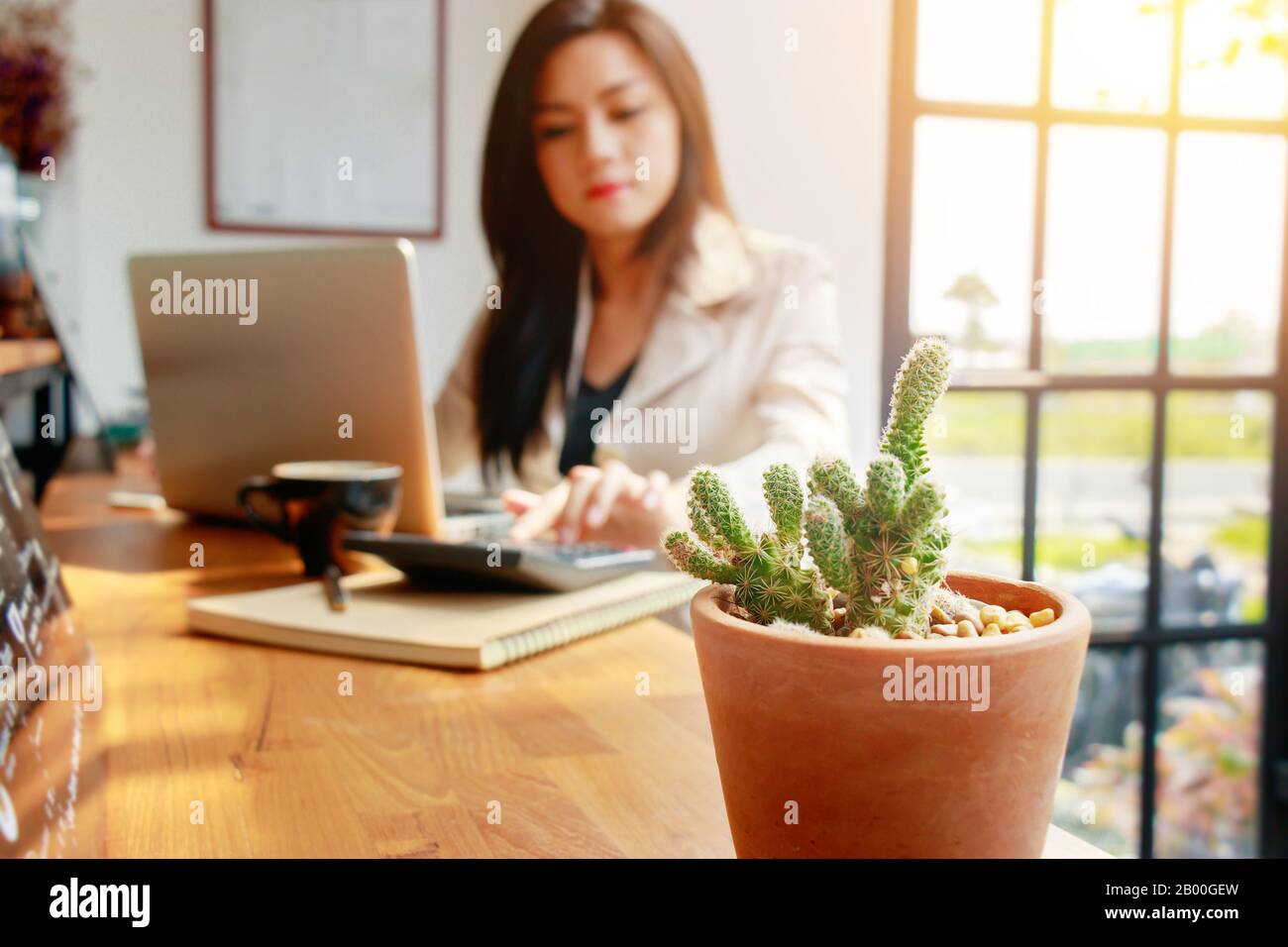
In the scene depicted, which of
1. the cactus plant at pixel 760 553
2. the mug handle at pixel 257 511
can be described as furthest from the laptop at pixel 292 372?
the cactus plant at pixel 760 553

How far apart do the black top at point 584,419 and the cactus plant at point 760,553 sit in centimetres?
186

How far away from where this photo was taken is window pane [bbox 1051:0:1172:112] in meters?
2.52

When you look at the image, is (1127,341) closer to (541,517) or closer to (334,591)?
(541,517)

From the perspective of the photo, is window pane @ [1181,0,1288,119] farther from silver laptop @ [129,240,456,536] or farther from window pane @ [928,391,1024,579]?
silver laptop @ [129,240,456,536]

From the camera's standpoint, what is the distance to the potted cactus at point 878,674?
0.34 meters

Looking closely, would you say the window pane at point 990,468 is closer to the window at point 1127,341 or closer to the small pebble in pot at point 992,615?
the window at point 1127,341

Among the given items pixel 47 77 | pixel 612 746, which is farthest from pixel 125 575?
pixel 47 77

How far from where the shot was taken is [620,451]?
223 cm

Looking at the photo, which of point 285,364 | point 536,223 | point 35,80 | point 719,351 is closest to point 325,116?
point 35,80

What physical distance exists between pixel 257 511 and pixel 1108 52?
7.75 feet

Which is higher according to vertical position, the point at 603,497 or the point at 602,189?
the point at 602,189

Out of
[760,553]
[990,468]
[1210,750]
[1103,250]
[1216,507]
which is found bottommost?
[1210,750]

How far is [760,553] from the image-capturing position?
39 cm

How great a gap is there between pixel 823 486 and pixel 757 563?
0.13 feet
